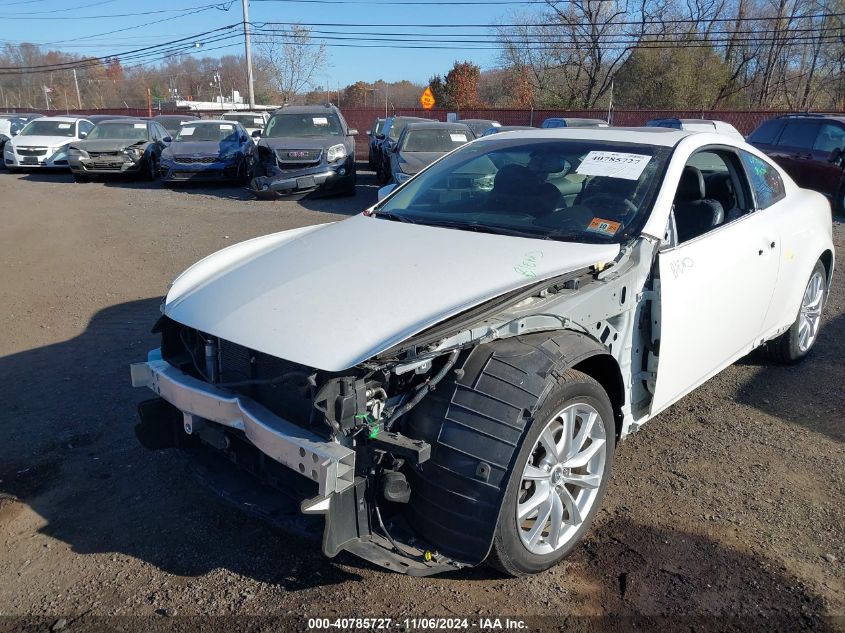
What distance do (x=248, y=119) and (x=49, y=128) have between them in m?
7.48

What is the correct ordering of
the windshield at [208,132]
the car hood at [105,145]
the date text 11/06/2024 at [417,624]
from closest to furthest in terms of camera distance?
1. the date text 11/06/2024 at [417,624]
2. the windshield at [208,132]
3. the car hood at [105,145]

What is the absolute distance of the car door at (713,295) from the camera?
3.35 metres

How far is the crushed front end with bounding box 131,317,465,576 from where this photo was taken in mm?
2398

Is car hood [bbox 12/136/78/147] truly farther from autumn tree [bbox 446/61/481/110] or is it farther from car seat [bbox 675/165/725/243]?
autumn tree [bbox 446/61/481/110]

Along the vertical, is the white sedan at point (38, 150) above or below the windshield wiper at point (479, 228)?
below

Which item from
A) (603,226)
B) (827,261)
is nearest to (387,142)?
(827,261)

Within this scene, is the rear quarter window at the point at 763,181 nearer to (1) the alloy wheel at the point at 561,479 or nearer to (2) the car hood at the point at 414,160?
(1) the alloy wheel at the point at 561,479

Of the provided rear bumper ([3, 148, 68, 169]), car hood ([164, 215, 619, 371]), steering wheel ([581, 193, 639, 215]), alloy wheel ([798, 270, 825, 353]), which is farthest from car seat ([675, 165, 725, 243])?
rear bumper ([3, 148, 68, 169])

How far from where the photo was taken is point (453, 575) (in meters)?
2.87

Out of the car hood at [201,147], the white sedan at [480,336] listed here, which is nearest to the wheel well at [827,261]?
the white sedan at [480,336]

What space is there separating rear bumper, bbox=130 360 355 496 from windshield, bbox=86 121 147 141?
51.8ft

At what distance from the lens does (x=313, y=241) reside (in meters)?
3.80

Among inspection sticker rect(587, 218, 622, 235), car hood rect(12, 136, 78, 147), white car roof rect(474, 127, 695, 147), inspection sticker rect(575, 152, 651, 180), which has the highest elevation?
white car roof rect(474, 127, 695, 147)

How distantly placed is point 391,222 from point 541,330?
1436mm
